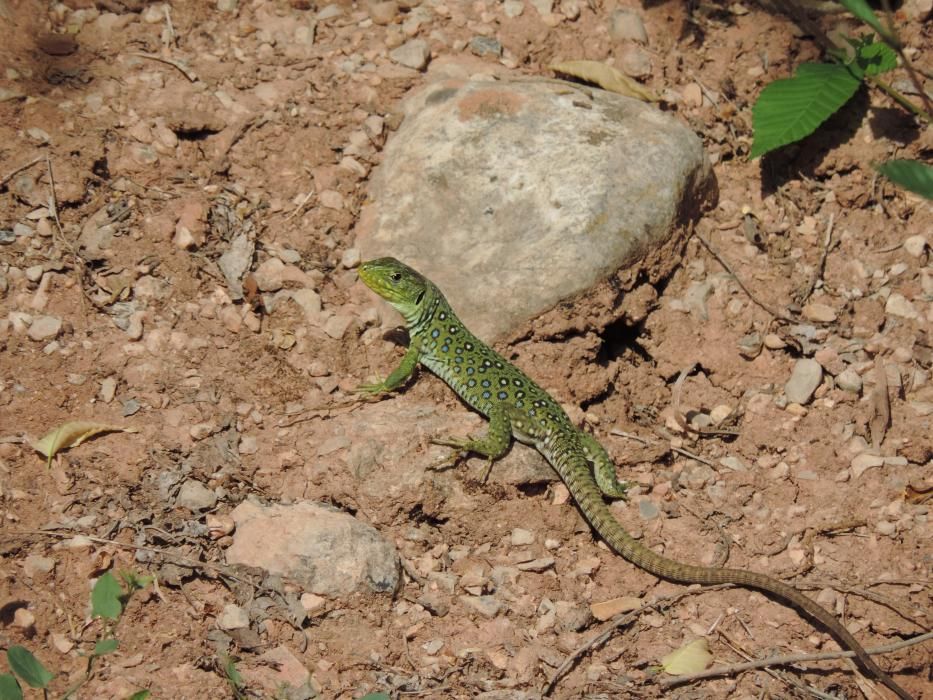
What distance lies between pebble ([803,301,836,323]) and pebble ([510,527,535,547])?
230cm

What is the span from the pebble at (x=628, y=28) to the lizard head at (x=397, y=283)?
8.73 ft

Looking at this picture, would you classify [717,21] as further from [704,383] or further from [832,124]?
[704,383]

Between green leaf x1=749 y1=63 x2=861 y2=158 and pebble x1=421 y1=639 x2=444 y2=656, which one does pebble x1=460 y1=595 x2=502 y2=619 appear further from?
green leaf x1=749 y1=63 x2=861 y2=158

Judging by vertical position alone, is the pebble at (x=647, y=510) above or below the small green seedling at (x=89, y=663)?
below

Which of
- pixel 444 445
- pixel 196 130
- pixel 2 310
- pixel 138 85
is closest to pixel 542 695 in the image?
pixel 444 445

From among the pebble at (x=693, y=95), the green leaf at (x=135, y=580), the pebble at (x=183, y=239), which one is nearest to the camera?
the green leaf at (x=135, y=580)

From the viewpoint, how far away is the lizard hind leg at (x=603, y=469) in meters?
4.74

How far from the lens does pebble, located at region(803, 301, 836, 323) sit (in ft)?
17.3

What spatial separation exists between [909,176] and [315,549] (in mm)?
2994

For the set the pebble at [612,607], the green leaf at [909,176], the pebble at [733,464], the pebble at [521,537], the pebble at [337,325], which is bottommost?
the pebble at [612,607]

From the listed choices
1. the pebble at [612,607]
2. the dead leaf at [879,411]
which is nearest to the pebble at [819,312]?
the dead leaf at [879,411]

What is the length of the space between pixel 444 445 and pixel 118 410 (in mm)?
1737

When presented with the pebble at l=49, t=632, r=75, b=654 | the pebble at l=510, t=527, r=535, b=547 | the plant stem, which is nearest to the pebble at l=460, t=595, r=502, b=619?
the pebble at l=510, t=527, r=535, b=547

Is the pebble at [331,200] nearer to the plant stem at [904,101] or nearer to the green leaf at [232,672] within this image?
the green leaf at [232,672]
